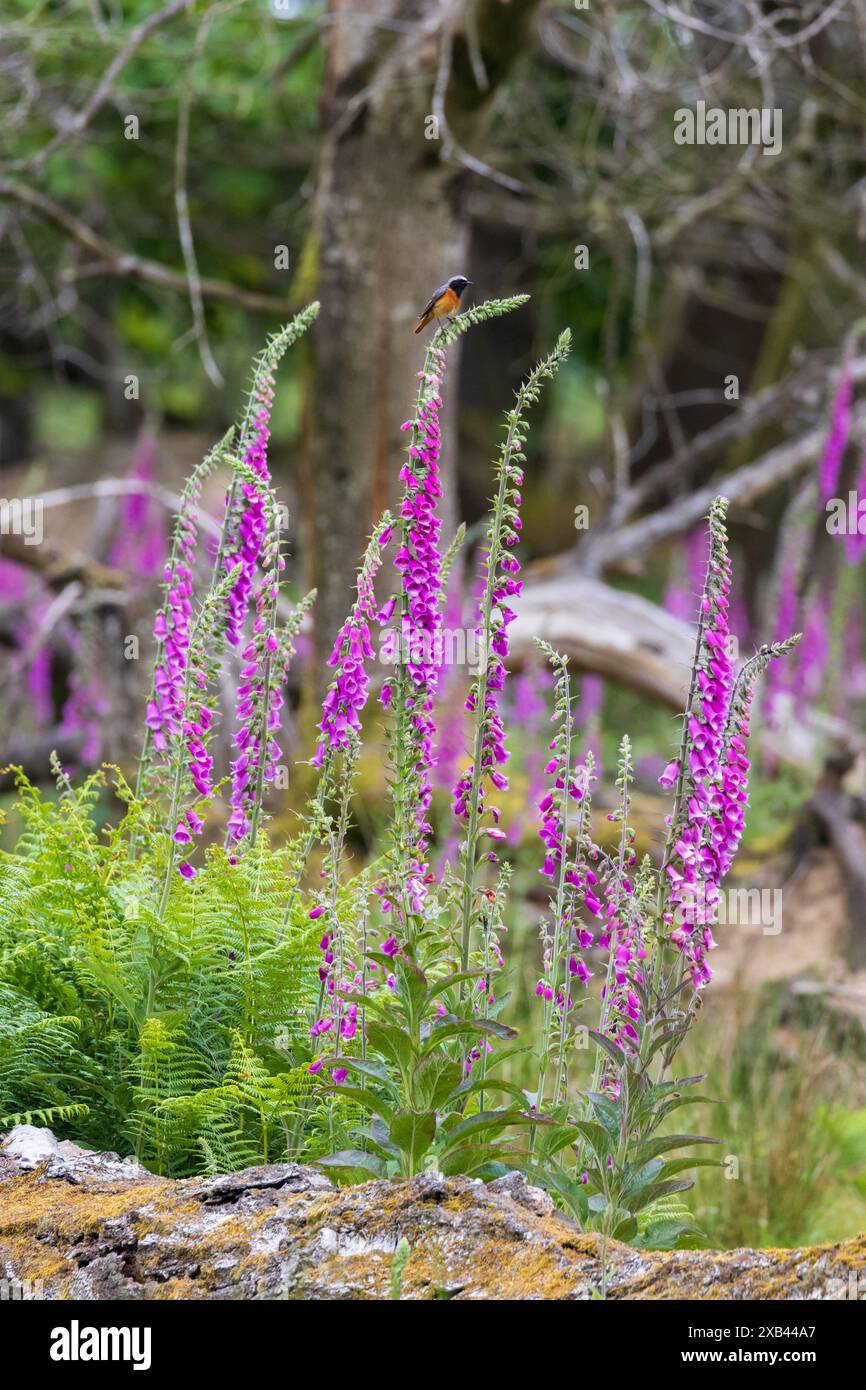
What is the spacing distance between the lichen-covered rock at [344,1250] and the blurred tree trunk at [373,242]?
4.56 meters

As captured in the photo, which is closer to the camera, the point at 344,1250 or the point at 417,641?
the point at 344,1250

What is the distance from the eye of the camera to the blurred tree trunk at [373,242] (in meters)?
7.04

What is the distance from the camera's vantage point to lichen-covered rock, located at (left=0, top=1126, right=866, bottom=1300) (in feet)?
8.00

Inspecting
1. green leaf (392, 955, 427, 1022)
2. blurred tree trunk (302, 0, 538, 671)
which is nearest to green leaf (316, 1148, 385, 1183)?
green leaf (392, 955, 427, 1022)

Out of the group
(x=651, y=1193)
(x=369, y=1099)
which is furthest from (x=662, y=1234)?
(x=369, y=1099)

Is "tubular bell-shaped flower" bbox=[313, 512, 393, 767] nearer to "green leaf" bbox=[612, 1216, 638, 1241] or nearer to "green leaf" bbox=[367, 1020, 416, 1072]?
"green leaf" bbox=[367, 1020, 416, 1072]

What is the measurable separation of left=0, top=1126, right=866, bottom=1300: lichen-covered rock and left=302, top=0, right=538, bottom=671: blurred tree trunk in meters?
4.56

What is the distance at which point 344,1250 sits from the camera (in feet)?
8.32

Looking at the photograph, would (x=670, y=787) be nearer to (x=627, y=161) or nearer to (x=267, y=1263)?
(x=267, y=1263)

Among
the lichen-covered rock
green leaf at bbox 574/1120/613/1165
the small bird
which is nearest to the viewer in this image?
the lichen-covered rock

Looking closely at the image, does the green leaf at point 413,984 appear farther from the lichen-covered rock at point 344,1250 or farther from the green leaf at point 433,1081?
the lichen-covered rock at point 344,1250

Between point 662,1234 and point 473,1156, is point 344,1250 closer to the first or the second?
point 473,1156

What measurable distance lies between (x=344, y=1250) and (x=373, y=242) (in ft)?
18.0
